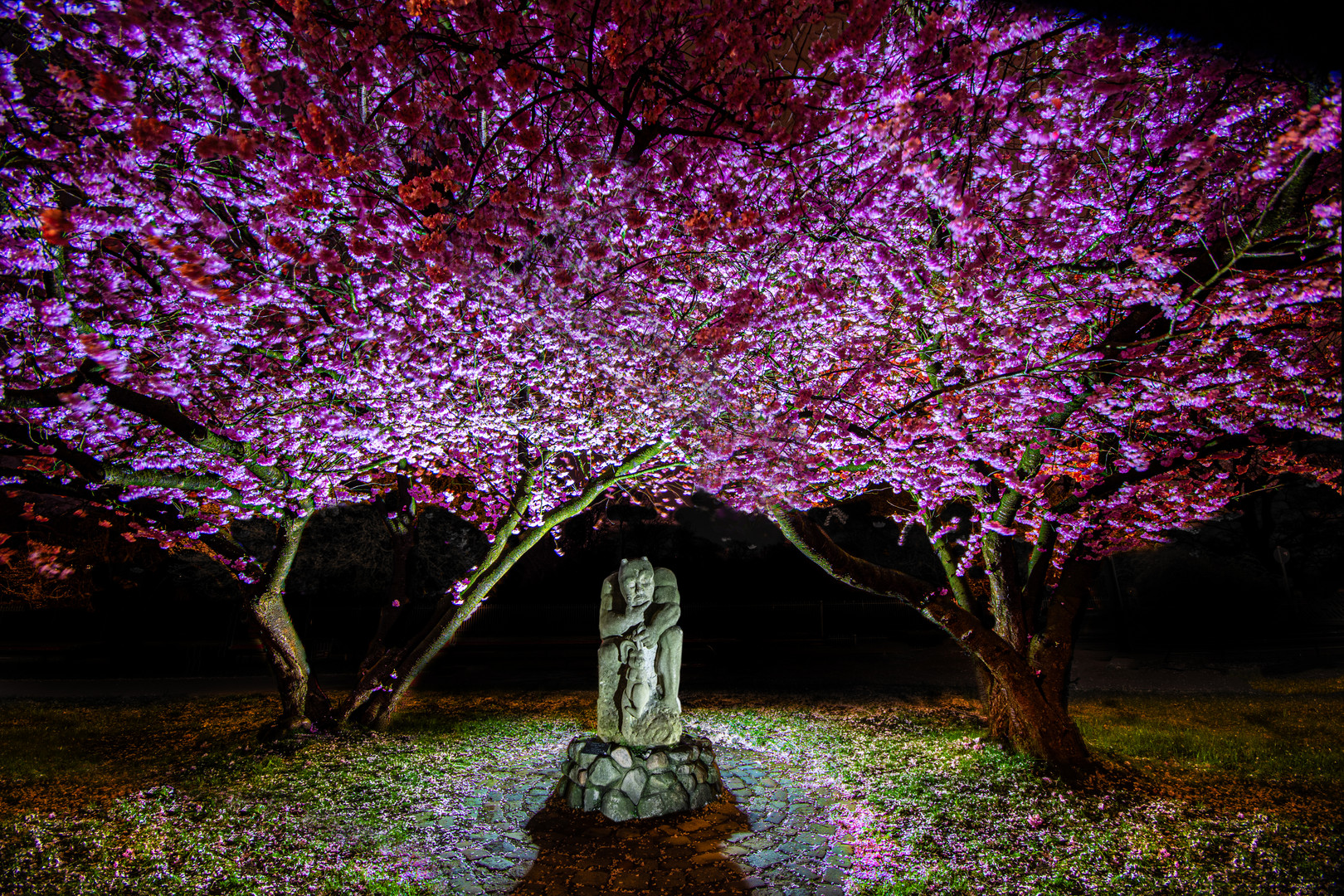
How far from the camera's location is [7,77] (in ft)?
13.4

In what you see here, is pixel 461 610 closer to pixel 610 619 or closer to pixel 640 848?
pixel 610 619

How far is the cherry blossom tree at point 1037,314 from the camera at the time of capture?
4.64 meters

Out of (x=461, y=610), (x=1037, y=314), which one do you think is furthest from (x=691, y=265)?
(x=461, y=610)

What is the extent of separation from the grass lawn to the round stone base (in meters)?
0.50

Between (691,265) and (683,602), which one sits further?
(683,602)

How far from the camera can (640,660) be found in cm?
640

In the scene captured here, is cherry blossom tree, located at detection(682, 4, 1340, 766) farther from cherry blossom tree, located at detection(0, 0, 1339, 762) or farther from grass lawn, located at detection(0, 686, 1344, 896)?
grass lawn, located at detection(0, 686, 1344, 896)

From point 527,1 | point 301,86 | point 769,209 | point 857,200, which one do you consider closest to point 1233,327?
point 857,200

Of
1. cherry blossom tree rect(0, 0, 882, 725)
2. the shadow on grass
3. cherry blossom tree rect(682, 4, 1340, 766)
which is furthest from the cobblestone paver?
cherry blossom tree rect(0, 0, 882, 725)

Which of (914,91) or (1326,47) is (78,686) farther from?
(1326,47)

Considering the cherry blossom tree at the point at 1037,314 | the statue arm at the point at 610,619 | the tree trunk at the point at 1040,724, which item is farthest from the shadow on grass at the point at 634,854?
the tree trunk at the point at 1040,724

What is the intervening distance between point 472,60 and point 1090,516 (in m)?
7.49

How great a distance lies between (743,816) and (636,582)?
2393mm

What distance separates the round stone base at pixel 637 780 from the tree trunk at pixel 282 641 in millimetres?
4482
